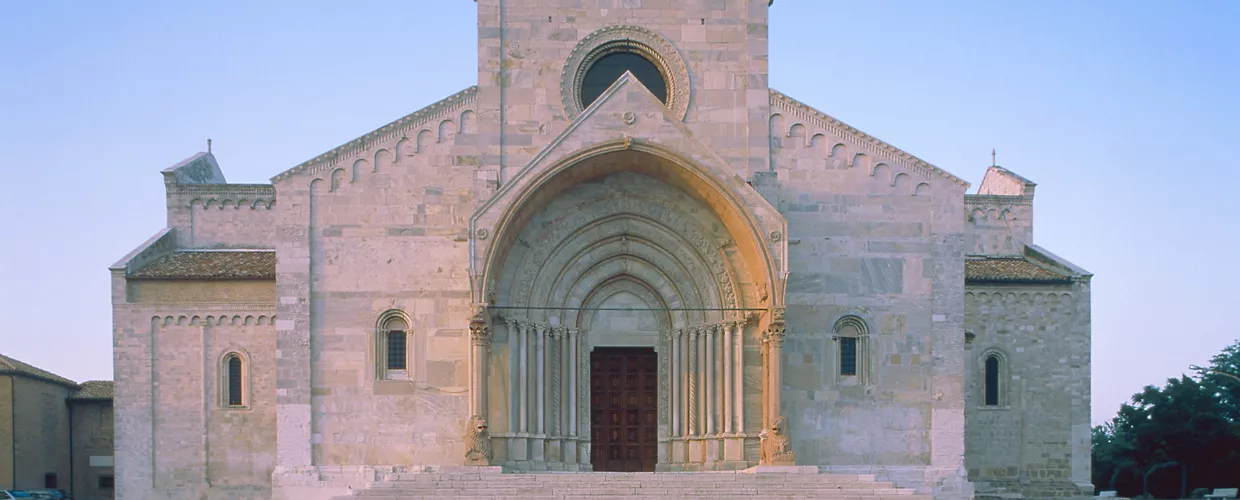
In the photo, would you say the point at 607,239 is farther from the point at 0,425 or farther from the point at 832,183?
the point at 0,425

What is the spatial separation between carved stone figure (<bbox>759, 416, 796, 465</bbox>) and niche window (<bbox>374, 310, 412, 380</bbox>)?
7.34 m

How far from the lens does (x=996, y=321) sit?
34938mm

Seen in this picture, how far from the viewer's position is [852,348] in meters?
27.9

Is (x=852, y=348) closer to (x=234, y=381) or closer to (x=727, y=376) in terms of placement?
(x=727, y=376)

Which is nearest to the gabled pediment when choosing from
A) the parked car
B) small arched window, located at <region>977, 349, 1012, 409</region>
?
small arched window, located at <region>977, 349, 1012, 409</region>

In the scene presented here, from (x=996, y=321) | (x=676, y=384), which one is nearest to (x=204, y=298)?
(x=676, y=384)

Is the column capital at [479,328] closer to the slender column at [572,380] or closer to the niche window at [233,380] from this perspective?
the slender column at [572,380]

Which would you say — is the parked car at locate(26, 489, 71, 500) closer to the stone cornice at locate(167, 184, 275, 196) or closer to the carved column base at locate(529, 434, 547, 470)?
the stone cornice at locate(167, 184, 275, 196)

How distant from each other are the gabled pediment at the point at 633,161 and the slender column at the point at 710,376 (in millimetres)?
1660

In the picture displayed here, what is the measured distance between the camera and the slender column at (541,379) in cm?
2730

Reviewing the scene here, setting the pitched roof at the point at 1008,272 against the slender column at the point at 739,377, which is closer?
the slender column at the point at 739,377

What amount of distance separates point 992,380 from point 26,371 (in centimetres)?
2691

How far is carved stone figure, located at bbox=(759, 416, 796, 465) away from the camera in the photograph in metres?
25.6

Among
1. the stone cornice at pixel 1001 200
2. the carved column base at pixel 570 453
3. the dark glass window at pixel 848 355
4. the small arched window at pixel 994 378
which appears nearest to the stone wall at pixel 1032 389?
the small arched window at pixel 994 378
